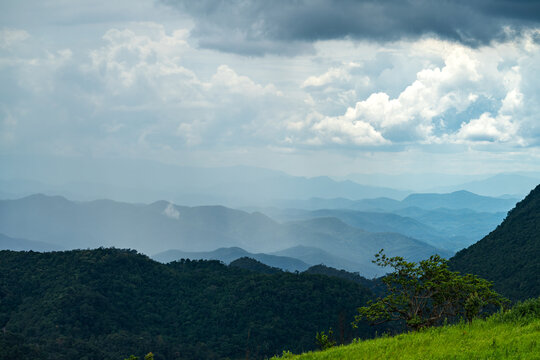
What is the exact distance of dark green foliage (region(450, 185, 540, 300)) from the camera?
409ft

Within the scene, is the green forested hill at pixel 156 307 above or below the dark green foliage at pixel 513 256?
below

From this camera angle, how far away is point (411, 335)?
2384 centimetres

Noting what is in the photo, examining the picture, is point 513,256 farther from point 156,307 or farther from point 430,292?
point 430,292

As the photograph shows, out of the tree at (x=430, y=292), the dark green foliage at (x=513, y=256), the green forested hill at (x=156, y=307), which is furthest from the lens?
the green forested hill at (x=156, y=307)

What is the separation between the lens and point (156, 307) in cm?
16512

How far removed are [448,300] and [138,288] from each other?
153 m

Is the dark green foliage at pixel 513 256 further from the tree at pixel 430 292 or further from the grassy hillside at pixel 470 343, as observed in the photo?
the grassy hillside at pixel 470 343

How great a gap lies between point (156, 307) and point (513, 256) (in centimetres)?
11539

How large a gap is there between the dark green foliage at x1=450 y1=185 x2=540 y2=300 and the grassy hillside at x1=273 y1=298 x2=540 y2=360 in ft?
345

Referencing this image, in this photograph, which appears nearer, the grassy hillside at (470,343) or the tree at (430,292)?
the grassy hillside at (470,343)

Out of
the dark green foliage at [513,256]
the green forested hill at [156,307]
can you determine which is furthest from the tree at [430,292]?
the dark green foliage at [513,256]

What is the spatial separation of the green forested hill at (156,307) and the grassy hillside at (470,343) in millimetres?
99605

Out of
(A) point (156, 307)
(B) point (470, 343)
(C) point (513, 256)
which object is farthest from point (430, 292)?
(A) point (156, 307)

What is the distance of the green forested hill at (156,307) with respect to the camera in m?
130
